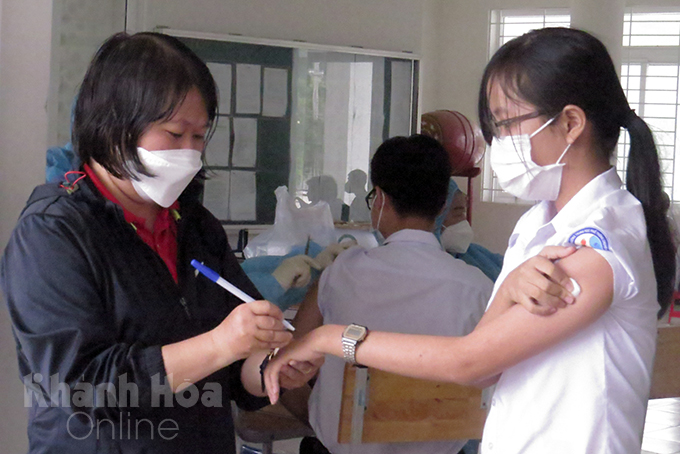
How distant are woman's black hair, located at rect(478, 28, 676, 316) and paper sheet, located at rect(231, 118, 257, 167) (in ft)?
12.7

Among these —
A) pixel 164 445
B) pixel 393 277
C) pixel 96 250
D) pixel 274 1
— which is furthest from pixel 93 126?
pixel 274 1

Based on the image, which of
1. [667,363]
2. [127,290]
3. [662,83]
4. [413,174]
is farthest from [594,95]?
[662,83]

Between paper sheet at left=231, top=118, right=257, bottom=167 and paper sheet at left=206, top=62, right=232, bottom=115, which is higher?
paper sheet at left=206, top=62, right=232, bottom=115

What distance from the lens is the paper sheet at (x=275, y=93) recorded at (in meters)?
5.06

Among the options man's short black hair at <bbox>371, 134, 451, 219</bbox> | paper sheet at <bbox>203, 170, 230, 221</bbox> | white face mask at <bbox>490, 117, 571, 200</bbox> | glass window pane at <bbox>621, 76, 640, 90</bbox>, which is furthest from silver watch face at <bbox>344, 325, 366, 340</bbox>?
glass window pane at <bbox>621, 76, 640, 90</bbox>

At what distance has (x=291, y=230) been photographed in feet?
8.32

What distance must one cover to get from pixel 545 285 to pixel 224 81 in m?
Answer: 4.15

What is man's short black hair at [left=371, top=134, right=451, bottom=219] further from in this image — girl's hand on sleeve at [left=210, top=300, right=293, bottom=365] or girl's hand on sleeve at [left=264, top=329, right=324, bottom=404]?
girl's hand on sleeve at [left=210, top=300, right=293, bottom=365]

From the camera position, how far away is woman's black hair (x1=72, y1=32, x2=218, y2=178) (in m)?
1.20

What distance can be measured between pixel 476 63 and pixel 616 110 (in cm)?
605

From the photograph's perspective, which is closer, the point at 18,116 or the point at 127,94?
the point at 127,94

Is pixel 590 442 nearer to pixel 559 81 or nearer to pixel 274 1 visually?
pixel 559 81

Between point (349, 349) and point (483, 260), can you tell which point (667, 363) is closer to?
point (483, 260)

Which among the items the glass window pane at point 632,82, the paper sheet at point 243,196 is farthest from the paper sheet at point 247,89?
the glass window pane at point 632,82
